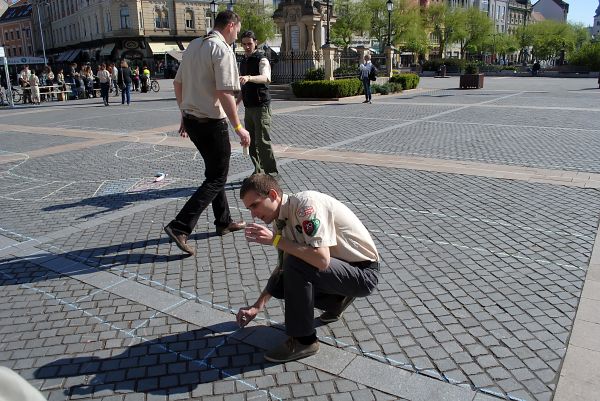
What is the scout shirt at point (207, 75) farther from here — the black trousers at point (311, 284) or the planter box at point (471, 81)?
the planter box at point (471, 81)

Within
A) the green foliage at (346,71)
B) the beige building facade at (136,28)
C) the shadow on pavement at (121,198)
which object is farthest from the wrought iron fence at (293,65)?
the beige building facade at (136,28)

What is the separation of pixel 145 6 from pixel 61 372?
58617mm

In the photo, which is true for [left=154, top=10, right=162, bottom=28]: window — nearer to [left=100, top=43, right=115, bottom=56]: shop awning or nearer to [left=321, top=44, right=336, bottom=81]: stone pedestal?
[left=100, top=43, right=115, bottom=56]: shop awning

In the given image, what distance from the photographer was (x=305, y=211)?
2.87 m

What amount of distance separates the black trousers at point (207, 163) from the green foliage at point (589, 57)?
168 feet

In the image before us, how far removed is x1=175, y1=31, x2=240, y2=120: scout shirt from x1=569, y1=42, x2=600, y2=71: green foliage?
2011 inches

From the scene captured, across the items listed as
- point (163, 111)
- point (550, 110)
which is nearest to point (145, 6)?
point (163, 111)

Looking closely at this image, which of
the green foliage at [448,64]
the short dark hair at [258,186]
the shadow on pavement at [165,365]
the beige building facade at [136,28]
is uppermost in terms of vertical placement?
the beige building facade at [136,28]

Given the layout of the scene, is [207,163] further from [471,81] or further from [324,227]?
[471,81]

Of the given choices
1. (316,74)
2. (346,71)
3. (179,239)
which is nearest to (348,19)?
(346,71)

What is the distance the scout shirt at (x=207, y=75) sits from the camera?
4.68 metres

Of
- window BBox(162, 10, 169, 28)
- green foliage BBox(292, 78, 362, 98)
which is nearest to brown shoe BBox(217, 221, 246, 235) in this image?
green foliage BBox(292, 78, 362, 98)

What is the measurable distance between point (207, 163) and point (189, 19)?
2329 inches

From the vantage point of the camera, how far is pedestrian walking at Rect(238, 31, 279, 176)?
22.6 ft
